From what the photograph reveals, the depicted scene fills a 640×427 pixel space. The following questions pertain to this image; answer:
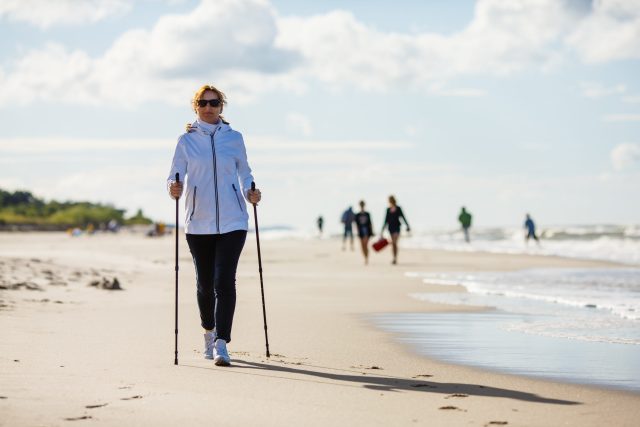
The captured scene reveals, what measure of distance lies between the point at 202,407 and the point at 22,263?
11.9 m

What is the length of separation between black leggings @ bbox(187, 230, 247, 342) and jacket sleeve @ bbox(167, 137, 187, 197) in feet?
1.57

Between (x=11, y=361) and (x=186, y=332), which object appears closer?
(x=11, y=361)

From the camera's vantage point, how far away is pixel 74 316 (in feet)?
31.4

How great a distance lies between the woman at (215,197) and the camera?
21.5 ft

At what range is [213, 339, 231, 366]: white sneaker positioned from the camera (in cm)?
634

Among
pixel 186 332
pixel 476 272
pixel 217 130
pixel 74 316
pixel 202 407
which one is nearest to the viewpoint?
pixel 202 407

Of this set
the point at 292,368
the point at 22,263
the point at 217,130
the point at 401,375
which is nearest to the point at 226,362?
the point at 292,368

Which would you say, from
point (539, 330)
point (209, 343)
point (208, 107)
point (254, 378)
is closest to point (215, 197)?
point (208, 107)

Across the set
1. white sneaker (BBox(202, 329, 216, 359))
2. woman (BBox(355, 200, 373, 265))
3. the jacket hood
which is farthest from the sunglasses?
woman (BBox(355, 200, 373, 265))

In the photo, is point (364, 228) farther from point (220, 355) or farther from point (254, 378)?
point (254, 378)

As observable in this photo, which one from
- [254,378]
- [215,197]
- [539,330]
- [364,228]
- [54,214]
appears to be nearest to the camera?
[254,378]

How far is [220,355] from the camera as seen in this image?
6.36m

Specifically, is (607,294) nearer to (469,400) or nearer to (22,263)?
(469,400)

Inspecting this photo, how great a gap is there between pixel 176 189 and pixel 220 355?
1.29 meters
